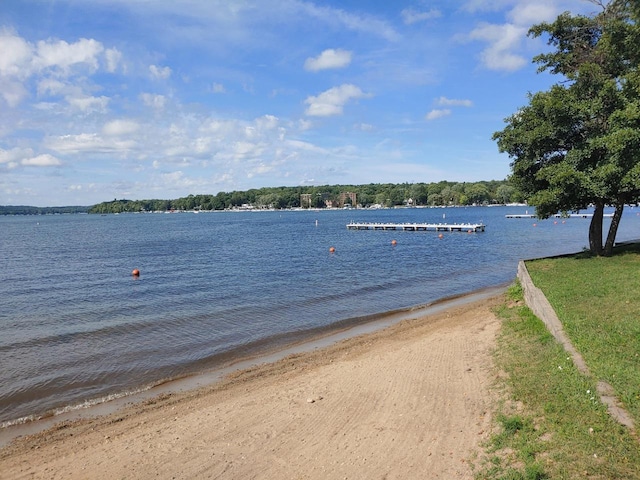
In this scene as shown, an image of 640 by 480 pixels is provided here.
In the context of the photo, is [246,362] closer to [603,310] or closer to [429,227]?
[603,310]

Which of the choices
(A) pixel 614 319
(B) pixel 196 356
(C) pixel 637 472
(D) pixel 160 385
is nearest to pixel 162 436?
(D) pixel 160 385

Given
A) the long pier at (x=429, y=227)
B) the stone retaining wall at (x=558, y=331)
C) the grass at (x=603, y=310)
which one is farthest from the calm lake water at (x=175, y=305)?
the long pier at (x=429, y=227)

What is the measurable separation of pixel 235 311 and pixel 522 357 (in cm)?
1390

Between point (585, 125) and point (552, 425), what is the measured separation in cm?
1749

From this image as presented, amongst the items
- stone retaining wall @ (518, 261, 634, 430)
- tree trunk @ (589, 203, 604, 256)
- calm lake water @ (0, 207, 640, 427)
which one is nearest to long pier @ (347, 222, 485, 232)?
calm lake water @ (0, 207, 640, 427)

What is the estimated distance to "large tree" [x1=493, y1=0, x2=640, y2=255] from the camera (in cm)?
1848

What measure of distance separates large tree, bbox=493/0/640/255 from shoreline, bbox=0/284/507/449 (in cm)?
630

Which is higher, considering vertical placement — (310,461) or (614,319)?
(614,319)

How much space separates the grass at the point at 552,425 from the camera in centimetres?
613

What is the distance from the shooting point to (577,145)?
2039 cm

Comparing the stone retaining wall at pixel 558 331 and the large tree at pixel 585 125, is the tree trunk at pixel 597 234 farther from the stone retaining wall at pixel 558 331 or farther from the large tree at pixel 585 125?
the stone retaining wall at pixel 558 331

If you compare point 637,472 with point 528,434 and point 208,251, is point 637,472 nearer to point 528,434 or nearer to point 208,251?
point 528,434

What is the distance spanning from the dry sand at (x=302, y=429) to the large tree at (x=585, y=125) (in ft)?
34.1

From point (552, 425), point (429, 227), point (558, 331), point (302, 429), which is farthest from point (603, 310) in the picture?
point (429, 227)
